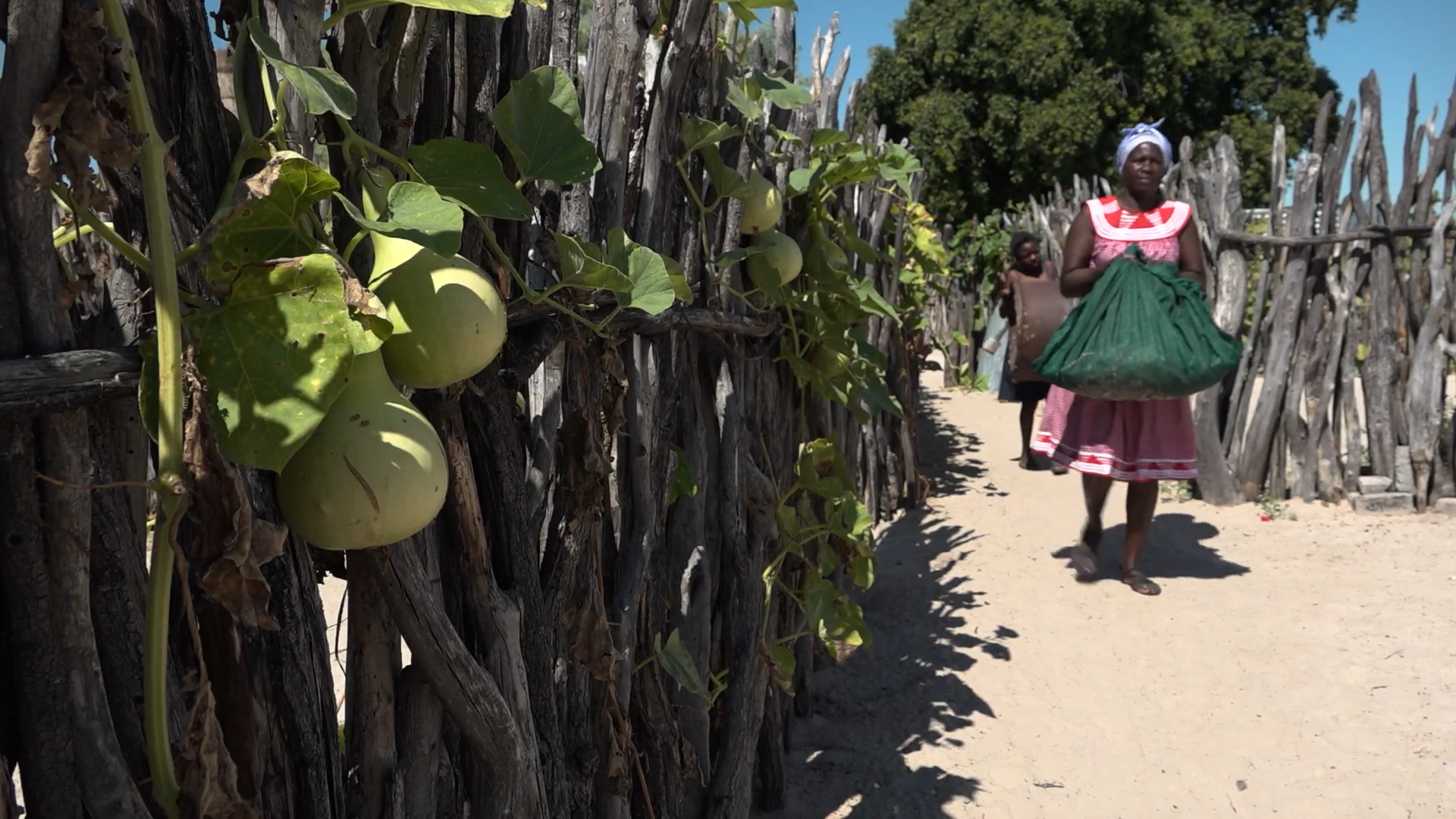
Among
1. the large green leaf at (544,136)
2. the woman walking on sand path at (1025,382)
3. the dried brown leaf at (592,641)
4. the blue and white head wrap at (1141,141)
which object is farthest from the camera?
the woman walking on sand path at (1025,382)

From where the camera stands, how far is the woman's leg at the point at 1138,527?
3.84m

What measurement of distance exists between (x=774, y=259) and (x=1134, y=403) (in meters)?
2.41

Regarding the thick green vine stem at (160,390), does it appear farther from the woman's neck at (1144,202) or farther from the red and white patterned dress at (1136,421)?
the woman's neck at (1144,202)

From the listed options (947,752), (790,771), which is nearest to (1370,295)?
(947,752)

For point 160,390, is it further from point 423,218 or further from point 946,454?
point 946,454

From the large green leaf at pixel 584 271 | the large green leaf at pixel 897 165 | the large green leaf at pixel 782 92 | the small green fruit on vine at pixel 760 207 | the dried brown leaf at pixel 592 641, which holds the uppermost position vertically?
the large green leaf at pixel 782 92

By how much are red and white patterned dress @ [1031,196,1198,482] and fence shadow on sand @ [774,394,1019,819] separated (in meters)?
0.75

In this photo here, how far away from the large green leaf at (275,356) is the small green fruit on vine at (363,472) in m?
0.03

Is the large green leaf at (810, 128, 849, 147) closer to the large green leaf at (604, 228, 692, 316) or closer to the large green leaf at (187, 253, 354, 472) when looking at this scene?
the large green leaf at (604, 228, 692, 316)

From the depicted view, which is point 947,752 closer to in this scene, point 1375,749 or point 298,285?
point 1375,749

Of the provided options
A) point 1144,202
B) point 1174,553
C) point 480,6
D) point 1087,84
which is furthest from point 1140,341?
point 1087,84

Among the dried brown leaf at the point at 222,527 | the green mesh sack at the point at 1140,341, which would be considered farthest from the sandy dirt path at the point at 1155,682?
the dried brown leaf at the point at 222,527

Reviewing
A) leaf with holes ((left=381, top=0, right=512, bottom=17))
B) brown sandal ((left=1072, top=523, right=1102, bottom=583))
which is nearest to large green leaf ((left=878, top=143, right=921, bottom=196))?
leaf with holes ((left=381, top=0, right=512, bottom=17))

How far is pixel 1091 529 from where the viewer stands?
160 inches
